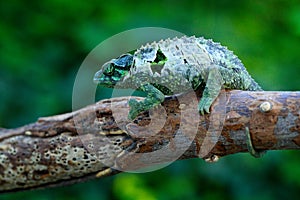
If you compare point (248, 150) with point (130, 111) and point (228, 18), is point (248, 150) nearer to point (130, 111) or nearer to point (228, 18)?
point (130, 111)

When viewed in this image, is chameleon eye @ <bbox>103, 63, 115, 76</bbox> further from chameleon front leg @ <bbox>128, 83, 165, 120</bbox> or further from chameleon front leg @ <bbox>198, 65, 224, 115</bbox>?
chameleon front leg @ <bbox>198, 65, 224, 115</bbox>

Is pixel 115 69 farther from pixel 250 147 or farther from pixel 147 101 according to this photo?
pixel 250 147

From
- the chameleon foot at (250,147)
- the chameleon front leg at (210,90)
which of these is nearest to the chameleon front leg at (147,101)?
the chameleon front leg at (210,90)

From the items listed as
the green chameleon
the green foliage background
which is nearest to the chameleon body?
the green chameleon

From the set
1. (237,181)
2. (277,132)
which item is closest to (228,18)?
(237,181)

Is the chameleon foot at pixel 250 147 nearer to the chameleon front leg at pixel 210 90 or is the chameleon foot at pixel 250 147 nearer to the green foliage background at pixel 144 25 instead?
the chameleon front leg at pixel 210 90

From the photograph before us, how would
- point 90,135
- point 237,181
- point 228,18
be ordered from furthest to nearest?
point 228,18
point 237,181
point 90,135

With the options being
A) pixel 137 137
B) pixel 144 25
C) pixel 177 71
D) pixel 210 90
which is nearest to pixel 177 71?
pixel 177 71
